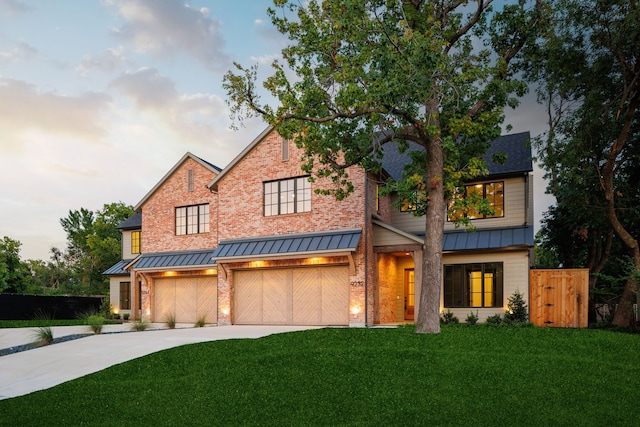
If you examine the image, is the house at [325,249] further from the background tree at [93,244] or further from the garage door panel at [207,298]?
the background tree at [93,244]

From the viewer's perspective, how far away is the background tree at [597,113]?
56.5 ft

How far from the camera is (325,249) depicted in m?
19.3

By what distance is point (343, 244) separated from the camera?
19.0 m

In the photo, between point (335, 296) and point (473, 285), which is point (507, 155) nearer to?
point (473, 285)

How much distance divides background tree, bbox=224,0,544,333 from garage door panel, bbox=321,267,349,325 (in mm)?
4805

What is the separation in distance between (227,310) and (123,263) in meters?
12.0

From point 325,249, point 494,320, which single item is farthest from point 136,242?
point 494,320

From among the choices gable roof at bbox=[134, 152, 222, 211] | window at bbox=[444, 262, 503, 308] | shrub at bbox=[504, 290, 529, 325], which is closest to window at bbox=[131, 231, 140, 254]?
gable roof at bbox=[134, 152, 222, 211]

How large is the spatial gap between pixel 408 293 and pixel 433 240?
9.01m

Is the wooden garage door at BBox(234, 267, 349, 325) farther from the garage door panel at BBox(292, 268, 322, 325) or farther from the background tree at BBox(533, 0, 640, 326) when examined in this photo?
the background tree at BBox(533, 0, 640, 326)

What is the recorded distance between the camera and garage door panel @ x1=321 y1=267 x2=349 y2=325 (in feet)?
65.4

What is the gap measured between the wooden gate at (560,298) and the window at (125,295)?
23323mm

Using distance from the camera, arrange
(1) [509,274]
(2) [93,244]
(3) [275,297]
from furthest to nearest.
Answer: (2) [93,244] → (3) [275,297] → (1) [509,274]

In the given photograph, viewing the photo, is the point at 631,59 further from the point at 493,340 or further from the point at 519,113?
the point at 493,340
